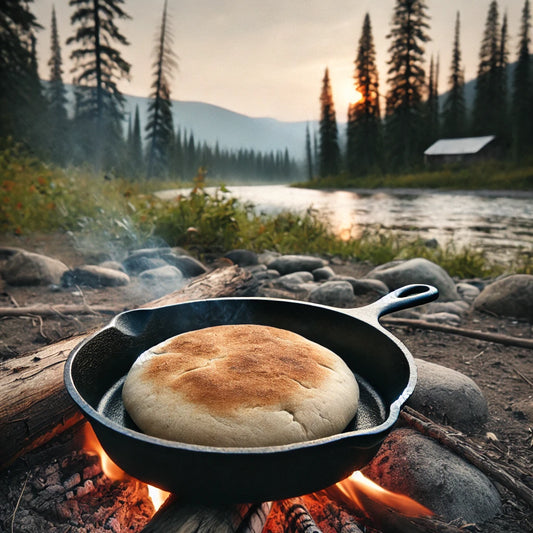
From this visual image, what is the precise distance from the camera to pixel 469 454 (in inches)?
57.3

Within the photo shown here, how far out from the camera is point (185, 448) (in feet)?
2.68

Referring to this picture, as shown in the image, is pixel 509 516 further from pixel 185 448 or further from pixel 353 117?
pixel 353 117

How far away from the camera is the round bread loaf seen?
1024 millimetres

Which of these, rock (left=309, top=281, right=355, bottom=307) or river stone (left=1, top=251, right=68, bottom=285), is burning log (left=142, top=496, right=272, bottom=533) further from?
river stone (left=1, top=251, right=68, bottom=285)

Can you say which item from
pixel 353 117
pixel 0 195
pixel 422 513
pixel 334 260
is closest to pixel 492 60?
pixel 353 117

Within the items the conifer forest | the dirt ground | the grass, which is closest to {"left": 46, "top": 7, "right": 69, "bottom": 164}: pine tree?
the conifer forest

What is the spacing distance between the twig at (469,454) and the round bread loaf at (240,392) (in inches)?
19.6

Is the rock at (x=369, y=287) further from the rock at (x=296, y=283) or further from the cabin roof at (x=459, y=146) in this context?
the cabin roof at (x=459, y=146)

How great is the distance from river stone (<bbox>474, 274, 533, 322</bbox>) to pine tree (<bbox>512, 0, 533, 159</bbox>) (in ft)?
96.0

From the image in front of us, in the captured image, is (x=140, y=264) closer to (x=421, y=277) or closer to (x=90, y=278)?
(x=90, y=278)

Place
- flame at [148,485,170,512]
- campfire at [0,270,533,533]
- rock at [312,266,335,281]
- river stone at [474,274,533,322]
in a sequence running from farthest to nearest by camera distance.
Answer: rock at [312,266,335,281] → river stone at [474,274,533,322] → flame at [148,485,170,512] → campfire at [0,270,533,533]

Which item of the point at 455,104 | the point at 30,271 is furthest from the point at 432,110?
the point at 30,271

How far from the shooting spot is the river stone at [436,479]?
4.36 feet

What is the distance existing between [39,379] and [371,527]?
129 centimetres
